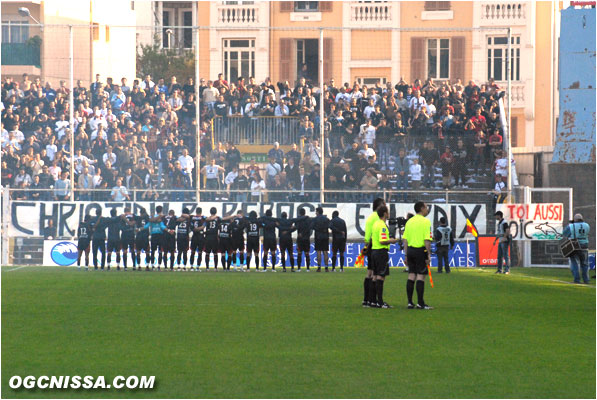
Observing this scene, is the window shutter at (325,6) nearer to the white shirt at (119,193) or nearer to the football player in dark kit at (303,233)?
the white shirt at (119,193)

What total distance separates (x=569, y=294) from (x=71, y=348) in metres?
13.3

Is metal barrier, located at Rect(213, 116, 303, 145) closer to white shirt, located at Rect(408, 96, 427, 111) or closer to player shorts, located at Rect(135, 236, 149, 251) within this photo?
white shirt, located at Rect(408, 96, 427, 111)

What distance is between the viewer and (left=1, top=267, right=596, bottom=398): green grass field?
34.8 ft

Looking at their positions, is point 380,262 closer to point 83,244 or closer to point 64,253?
point 83,244

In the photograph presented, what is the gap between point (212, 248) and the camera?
33438 mm

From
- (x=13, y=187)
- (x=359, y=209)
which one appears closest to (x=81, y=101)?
(x=13, y=187)

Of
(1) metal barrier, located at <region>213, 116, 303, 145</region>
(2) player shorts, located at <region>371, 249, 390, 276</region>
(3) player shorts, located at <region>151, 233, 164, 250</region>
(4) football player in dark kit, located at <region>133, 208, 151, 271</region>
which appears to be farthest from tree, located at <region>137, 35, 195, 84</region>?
(2) player shorts, located at <region>371, 249, 390, 276</region>

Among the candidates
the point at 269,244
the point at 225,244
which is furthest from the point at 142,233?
the point at 269,244

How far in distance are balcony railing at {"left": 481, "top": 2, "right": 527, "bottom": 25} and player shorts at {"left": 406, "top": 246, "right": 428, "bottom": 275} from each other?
32486mm

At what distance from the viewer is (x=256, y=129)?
36.1 meters

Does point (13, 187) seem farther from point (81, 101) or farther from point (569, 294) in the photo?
point (569, 294)

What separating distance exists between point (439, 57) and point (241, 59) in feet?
25.1

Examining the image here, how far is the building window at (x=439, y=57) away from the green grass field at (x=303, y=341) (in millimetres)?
17416

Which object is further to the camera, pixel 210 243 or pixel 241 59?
pixel 241 59
